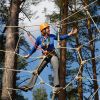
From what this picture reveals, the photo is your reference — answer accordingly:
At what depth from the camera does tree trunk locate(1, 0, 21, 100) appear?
8.30m

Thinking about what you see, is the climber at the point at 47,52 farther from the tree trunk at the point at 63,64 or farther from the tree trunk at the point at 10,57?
the tree trunk at the point at 63,64

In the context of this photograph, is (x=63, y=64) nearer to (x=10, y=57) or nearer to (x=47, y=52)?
(x=10, y=57)

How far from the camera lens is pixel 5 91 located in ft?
27.2

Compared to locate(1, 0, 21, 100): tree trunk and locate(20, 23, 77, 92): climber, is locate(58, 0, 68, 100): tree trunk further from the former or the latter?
locate(20, 23, 77, 92): climber

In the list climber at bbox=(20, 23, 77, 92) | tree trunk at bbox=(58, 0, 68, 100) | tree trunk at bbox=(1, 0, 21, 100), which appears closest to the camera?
climber at bbox=(20, 23, 77, 92)

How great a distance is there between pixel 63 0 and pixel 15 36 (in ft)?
22.7

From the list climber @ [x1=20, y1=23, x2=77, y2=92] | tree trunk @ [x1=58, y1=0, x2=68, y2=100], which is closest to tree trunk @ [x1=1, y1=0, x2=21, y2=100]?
climber @ [x1=20, y1=23, x2=77, y2=92]

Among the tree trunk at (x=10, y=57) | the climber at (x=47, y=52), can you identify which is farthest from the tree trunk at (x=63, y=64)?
the climber at (x=47, y=52)

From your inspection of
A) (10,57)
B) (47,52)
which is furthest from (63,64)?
(47,52)

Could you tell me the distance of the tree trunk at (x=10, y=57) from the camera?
8.30 meters

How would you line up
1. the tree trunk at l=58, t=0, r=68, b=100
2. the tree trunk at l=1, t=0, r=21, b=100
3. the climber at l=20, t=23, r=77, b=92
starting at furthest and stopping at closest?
the tree trunk at l=58, t=0, r=68, b=100
the tree trunk at l=1, t=0, r=21, b=100
the climber at l=20, t=23, r=77, b=92

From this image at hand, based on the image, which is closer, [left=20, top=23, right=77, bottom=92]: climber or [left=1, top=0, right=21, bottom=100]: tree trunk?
[left=20, top=23, right=77, bottom=92]: climber

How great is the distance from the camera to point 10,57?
340 inches

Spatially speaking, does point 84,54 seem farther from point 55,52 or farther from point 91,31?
point 55,52
